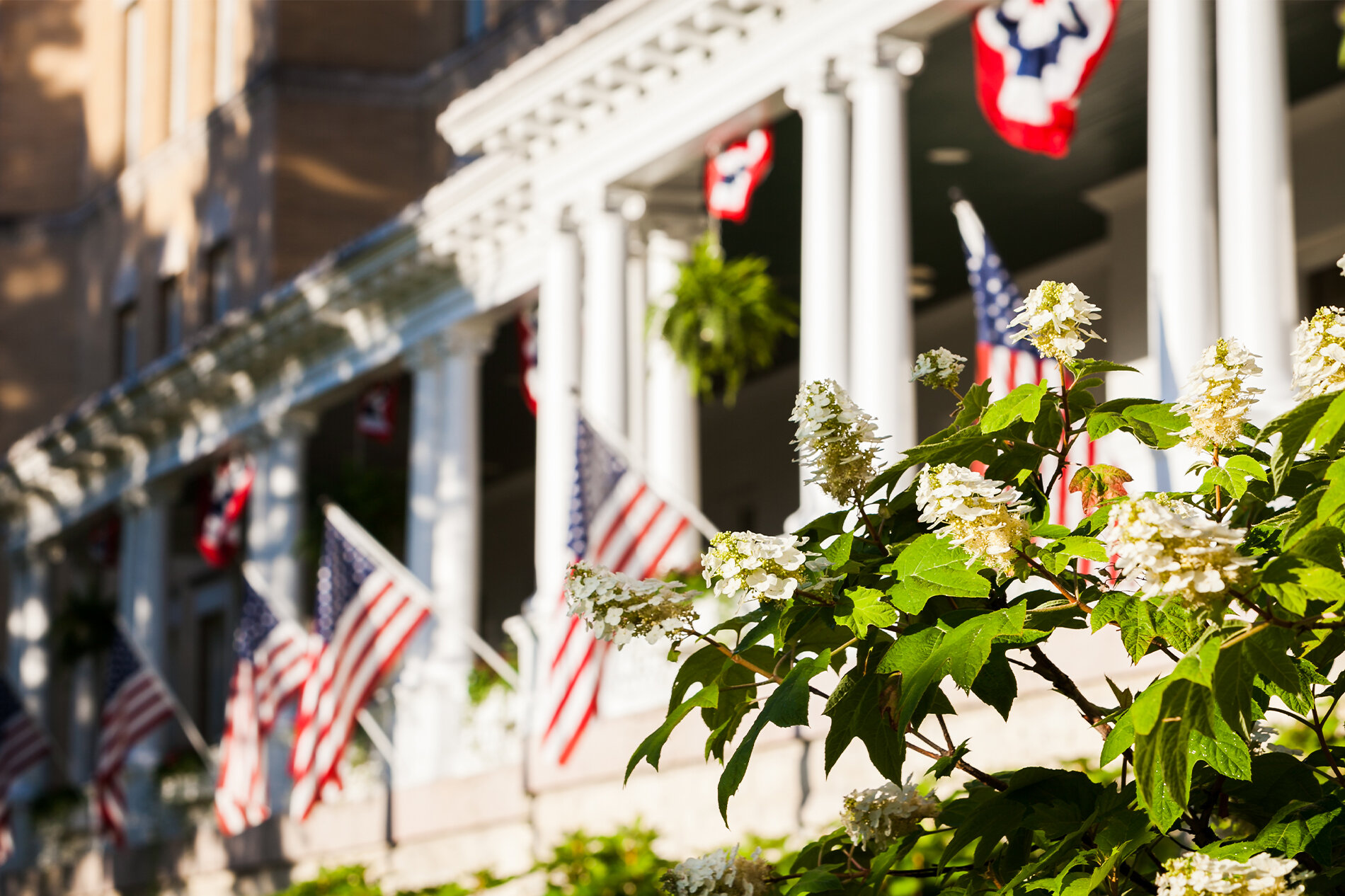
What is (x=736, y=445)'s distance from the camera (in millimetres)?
24344

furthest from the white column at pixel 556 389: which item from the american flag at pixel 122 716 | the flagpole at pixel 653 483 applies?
the american flag at pixel 122 716

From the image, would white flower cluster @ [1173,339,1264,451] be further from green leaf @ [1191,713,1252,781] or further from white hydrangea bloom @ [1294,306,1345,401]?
green leaf @ [1191,713,1252,781]

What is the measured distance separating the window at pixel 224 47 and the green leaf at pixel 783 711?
88.4 feet

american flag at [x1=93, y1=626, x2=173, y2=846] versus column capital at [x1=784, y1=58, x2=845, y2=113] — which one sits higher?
column capital at [x1=784, y1=58, x2=845, y2=113]

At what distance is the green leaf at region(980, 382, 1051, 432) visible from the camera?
3.33 m

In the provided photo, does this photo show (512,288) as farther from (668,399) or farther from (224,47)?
(224,47)

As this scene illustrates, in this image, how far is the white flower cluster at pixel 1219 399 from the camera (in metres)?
3.36

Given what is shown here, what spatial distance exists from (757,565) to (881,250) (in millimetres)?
9886

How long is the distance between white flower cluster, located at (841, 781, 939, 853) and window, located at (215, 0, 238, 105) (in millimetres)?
26393

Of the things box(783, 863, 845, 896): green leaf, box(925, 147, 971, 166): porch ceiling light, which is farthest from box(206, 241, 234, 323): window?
box(783, 863, 845, 896): green leaf

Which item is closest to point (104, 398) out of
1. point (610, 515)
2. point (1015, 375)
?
point (610, 515)

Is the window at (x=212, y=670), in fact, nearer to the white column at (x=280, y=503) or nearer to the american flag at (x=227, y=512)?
the american flag at (x=227, y=512)

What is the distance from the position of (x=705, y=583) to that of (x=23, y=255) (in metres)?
34.3

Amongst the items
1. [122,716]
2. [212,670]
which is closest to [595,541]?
[122,716]
